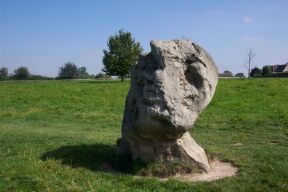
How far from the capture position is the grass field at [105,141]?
8578mm

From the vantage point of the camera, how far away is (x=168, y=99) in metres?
9.20

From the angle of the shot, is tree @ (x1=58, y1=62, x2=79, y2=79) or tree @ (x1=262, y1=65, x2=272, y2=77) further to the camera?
tree @ (x1=58, y1=62, x2=79, y2=79)

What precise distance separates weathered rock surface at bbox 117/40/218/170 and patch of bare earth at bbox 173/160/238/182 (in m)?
0.24

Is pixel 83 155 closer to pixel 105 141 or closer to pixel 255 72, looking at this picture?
pixel 105 141

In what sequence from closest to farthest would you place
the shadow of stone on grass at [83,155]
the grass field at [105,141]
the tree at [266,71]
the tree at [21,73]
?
1. the grass field at [105,141]
2. the shadow of stone on grass at [83,155]
3. the tree at [266,71]
4. the tree at [21,73]

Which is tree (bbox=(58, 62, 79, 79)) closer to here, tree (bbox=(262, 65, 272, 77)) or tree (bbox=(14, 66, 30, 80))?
tree (bbox=(14, 66, 30, 80))

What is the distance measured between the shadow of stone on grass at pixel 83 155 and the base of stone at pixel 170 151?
1.00 meters

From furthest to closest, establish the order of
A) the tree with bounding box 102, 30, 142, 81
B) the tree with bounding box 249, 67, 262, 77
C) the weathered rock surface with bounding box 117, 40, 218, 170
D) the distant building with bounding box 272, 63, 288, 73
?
1. the distant building with bounding box 272, 63, 288, 73
2. the tree with bounding box 249, 67, 262, 77
3. the tree with bounding box 102, 30, 142, 81
4. the weathered rock surface with bounding box 117, 40, 218, 170

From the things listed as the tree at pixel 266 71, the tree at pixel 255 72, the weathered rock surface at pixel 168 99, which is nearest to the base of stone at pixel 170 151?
the weathered rock surface at pixel 168 99

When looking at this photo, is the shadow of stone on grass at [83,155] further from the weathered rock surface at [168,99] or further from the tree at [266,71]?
the tree at [266,71]

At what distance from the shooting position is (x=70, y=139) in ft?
44.6

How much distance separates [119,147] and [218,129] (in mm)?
7492

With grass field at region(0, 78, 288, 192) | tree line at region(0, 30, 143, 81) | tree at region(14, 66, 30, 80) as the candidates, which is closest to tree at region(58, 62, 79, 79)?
tree at region(14, 66, 30, 80)

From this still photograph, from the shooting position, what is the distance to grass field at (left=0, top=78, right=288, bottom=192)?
28.1ft
